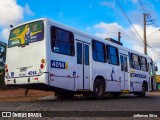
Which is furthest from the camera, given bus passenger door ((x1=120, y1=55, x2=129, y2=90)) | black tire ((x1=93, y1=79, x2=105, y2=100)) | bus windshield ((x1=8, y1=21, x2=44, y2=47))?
bus passenger door ((x1=120, y1=55, x2=129, y2=90))

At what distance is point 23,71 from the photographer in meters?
13.7

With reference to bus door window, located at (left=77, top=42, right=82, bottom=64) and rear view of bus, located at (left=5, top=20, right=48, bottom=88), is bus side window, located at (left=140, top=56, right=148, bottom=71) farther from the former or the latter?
rear view of bus, located at (left=5, top=20, right=48, bottom=88)

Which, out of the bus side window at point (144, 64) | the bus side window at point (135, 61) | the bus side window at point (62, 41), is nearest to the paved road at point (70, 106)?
the bus side window at point (62, 41)

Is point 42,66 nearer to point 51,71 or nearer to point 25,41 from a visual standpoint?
point 51,71

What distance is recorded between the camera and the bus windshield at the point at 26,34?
13.5 meters

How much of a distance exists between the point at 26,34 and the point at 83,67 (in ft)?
10.0

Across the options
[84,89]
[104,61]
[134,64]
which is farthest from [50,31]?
[134,64]

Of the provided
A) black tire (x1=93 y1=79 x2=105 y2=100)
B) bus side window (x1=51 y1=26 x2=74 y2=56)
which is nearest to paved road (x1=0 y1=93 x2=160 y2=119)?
bus side window (x1=51 y1=26 x2=74 y2=56)

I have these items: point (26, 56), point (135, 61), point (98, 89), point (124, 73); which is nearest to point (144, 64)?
point (135, 61)

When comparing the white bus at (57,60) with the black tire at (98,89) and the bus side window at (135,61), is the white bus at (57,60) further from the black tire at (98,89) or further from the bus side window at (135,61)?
the bus side window at (135,61)

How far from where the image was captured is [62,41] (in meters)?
14.0

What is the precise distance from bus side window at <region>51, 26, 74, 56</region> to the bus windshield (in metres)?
0.53

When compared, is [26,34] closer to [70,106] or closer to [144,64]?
[70,106]

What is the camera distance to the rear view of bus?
1308cm
